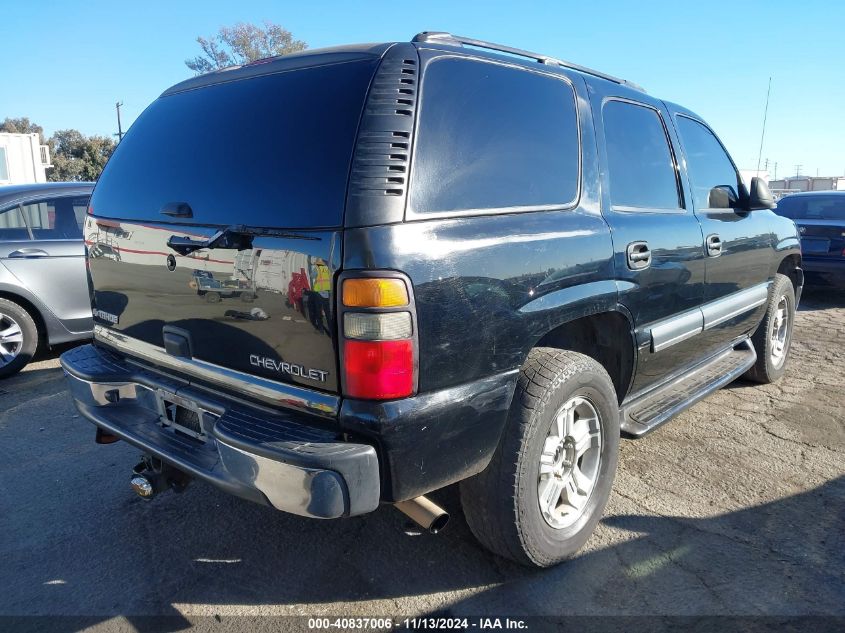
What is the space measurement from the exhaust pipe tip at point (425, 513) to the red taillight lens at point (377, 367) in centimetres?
49

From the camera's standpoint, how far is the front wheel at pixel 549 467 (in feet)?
7.72

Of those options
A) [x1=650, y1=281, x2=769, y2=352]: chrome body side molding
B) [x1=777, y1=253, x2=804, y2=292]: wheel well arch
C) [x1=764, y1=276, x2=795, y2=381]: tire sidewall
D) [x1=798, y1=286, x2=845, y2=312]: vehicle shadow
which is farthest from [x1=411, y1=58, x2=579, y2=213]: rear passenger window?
[x1=798, y1=286, x2=845, y2=312]: vehicle shadow

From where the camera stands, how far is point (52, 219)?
5.51 m

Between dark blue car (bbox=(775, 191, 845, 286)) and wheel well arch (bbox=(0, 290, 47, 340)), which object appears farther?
dark blue car (bbox=(775, 191, 845, 286))

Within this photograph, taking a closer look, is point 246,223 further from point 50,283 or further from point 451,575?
point 50,283

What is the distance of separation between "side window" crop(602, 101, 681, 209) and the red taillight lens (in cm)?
148

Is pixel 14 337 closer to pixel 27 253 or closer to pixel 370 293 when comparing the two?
pixel 27 253

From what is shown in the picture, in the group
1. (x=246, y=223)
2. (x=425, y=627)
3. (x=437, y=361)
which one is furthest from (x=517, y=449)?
(x=246, y=223)

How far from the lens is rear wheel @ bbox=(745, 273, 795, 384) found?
4.78 meters

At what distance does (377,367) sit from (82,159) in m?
48.4

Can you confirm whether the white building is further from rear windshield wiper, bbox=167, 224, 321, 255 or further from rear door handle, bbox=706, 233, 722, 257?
rear door handle, bbox=706, 233, 722, 257

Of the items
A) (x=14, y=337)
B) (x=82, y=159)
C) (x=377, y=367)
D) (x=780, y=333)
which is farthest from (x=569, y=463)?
(x=82, y=159)

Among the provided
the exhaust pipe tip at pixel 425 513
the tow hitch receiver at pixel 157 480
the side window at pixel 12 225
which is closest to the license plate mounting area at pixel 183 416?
the tow hitch receiver at pixel 157 480

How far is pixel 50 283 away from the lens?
5.29 meters
